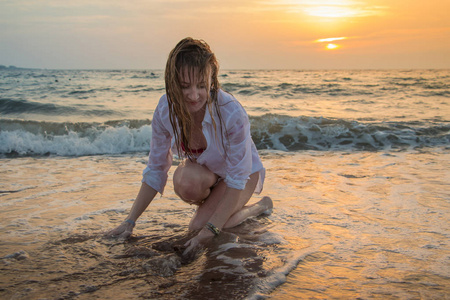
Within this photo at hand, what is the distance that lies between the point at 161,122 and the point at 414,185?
3.17 metres

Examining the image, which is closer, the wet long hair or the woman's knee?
the wet long hair

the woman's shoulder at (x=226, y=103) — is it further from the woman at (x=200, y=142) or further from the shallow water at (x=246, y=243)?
the shallow water at (x=246, y=243)

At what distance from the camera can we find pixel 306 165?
6.09 m

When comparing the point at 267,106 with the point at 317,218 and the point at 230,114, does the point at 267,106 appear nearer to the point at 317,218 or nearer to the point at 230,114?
the point at 317,218

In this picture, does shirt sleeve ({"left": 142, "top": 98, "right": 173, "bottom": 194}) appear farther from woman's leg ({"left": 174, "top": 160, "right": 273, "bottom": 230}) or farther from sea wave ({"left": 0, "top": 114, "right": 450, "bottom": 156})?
sea wave ({"left": 0, "top": 114, "right": 450, "bottom": 156})

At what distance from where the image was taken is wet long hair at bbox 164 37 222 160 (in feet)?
7.71

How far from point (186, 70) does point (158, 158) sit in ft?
2.64

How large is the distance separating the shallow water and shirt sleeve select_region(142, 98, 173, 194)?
0.44m

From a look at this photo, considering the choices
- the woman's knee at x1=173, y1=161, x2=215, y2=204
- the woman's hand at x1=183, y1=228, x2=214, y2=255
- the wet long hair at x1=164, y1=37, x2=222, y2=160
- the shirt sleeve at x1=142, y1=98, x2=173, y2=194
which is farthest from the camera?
the woman's knee at x1=173, y1=161, x2=215, y2=204

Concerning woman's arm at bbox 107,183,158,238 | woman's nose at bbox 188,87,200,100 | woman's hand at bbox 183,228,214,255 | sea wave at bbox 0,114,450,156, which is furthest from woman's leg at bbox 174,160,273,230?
sea wave at bbox 0,114,450,156

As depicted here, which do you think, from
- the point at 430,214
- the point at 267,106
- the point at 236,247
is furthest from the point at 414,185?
the point at 267,106

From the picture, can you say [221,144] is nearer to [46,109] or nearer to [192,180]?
[192,180]

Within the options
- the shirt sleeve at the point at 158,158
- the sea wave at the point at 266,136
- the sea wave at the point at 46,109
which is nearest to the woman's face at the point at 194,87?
the shirt sleeve at the point at 158,158

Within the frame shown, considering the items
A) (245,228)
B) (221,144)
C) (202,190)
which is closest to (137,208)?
(202,190)
